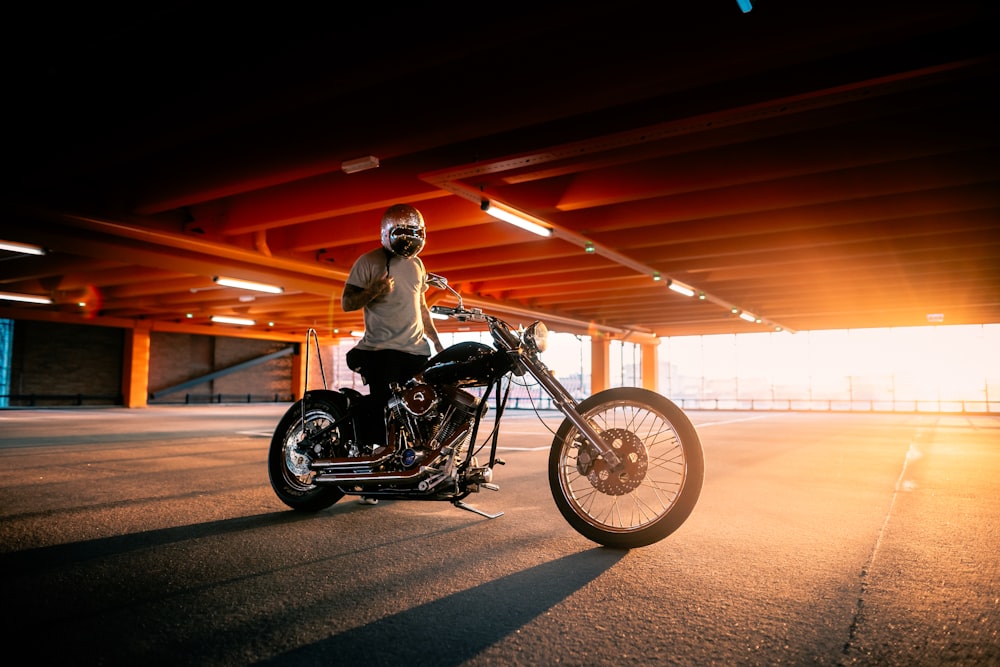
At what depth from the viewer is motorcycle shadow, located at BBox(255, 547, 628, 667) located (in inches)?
68.8

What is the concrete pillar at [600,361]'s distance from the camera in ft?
91.3

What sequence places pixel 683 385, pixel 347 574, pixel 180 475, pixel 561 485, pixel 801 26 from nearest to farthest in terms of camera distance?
1. pixel 347 574
2. pixel 561 485
3. pixel 801 26
4. pixel 180 475
5. pixel 683 385

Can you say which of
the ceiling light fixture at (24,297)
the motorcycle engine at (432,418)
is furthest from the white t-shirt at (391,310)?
the ceiling light fixture at (24,297)

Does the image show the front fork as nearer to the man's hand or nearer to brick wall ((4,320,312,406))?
the man's hand

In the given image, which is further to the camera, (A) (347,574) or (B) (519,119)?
(B) (519,119)

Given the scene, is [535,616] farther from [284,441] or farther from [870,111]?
[870,111]

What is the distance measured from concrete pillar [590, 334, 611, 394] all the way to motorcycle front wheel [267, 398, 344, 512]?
2427 centimetres

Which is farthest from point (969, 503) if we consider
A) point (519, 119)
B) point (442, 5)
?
point (442, 5)

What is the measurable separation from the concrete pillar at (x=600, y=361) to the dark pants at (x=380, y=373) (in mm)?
24536

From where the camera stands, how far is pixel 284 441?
4.11 metres

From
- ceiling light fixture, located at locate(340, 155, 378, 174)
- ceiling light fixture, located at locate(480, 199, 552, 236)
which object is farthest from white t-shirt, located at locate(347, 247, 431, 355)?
ceiling light fixture, located at locate(480, 199, 552, 236)

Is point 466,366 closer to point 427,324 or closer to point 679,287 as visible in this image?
point 427,324

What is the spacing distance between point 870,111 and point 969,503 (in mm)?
3613

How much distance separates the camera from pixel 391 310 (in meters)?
3.69
